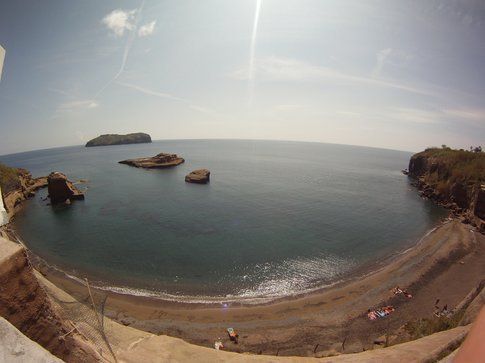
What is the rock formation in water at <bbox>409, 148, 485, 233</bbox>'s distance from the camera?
4103 cm

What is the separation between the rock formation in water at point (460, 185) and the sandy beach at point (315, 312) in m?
16.9

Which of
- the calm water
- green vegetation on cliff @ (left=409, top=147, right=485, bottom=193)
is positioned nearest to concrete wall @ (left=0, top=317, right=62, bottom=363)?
the calm water

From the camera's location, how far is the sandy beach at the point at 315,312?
1848cm

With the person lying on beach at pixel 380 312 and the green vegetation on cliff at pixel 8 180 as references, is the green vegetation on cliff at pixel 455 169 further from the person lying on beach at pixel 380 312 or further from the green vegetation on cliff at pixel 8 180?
the green vegetation on cliff at pixel 8 180

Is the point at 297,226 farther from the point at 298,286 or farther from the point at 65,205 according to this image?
the point at 65,205

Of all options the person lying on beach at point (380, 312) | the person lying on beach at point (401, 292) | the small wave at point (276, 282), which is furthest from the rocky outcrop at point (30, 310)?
the person lying on beach at point (401, 292)

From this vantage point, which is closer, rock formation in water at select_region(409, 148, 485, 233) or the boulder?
the boulder

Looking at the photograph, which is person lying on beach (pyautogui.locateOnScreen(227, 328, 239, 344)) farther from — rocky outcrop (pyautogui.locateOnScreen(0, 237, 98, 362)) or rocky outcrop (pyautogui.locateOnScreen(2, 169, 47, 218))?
rocky outcrop (pyautogui.locateOnScreen(2, 169, 47, 218))

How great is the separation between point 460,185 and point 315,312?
150ft

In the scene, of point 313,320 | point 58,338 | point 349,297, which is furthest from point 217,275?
point 58,338

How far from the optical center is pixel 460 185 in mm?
48875

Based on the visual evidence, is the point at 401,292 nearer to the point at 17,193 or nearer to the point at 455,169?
the point at 455,169

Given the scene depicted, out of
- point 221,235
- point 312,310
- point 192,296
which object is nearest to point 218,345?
point 192,296

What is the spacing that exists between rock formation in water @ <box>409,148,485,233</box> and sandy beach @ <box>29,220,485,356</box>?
665 inches
